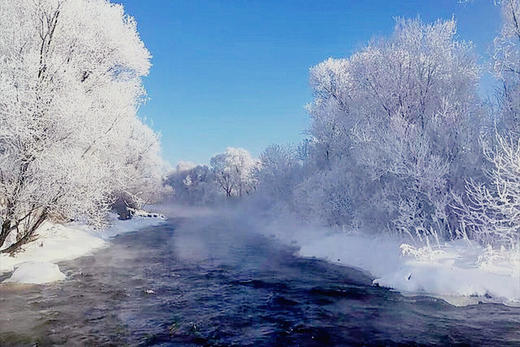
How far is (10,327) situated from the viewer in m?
10.7

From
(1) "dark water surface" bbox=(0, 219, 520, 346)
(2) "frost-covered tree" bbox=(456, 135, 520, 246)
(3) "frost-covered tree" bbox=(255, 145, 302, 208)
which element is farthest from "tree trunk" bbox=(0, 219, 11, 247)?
(3) "frost-covered tree" bbox=(255, 145, 302, 208)

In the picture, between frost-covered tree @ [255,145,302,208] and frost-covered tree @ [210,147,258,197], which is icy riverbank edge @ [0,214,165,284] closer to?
frost-covered tree @ [255,145,302,208]

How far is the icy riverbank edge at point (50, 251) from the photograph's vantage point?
16.2 meters

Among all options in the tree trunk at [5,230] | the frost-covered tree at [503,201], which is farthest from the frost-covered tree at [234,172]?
the frost-covered tree at [503,201]

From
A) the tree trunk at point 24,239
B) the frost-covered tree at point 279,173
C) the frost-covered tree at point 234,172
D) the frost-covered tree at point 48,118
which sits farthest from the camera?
the frost-covered tree at point 234,172

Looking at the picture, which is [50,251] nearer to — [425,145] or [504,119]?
[425,145]

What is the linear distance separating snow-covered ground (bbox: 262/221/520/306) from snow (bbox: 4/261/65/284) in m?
14.2

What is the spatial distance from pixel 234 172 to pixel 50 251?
78.4m

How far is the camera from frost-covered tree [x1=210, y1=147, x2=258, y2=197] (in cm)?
9969

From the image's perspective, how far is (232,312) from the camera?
12.8 m

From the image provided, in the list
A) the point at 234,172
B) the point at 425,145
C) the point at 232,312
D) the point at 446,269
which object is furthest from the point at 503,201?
the point at 234,172

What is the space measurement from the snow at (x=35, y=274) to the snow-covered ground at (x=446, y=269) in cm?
1420

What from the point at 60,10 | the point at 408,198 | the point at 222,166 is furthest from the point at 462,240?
the point at 222,166

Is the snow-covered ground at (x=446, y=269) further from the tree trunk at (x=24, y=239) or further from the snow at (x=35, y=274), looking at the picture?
the tree trunk at (x=24, y=239)
